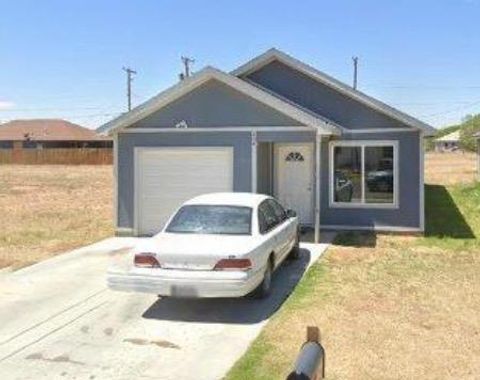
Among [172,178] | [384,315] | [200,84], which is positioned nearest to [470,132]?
[200,84]

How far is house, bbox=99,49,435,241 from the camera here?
1477 cm

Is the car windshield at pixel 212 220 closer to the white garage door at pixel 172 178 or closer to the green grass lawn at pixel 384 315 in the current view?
the green grass lawn at pixel 384 315

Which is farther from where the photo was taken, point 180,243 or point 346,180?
point 346,180

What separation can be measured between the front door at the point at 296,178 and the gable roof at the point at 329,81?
178cm

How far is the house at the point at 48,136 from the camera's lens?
73.8 metres

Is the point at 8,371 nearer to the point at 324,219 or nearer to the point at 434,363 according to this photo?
the point at 434,363

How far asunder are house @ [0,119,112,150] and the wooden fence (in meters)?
9.73

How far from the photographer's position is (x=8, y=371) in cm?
632

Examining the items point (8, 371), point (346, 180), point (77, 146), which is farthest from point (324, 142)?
point (77, 146)

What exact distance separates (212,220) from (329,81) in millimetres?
7914

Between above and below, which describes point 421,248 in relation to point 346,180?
below

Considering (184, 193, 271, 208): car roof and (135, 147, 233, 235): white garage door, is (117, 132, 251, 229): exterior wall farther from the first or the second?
(184, 193, 271, 208): car roof

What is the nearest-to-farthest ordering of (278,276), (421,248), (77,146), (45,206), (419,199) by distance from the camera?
1. (278,276)
2. (421,248)
3. (419,199)
4. (45,206)
5. (77,146)

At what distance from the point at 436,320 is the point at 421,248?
18.5ft
